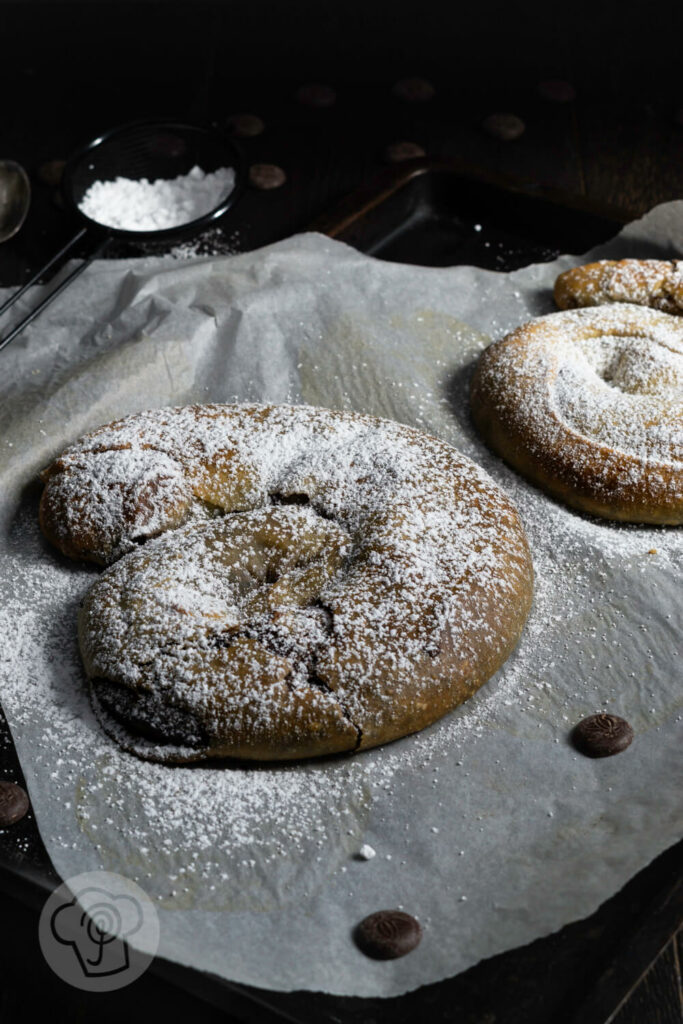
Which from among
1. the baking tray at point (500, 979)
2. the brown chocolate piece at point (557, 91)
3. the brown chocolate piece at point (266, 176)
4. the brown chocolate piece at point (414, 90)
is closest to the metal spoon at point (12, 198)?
the brown chocolate piece at point (266, 176)

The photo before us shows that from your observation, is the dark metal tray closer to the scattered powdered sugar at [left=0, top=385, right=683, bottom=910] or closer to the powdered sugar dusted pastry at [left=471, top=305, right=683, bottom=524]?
the powdered sugar dusted pastry at [left=471, top=305, right=683, bottom=524]

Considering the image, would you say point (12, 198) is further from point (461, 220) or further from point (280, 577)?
point (280, 577)

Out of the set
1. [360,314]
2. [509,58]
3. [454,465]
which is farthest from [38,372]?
[509,58]

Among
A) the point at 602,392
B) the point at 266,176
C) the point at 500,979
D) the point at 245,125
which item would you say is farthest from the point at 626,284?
the point at 500,979

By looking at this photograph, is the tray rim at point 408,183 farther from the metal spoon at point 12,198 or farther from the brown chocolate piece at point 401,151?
the metal spoon at point 12,198

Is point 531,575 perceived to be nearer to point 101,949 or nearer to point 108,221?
point 101,949

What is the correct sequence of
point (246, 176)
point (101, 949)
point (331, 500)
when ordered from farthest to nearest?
point (246, 176)
point (331, 500)
point (101, 949)

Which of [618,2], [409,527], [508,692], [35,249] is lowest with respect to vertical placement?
[618,2]
